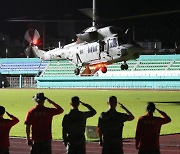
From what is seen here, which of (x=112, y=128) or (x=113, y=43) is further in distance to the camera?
(x=113, y=43)

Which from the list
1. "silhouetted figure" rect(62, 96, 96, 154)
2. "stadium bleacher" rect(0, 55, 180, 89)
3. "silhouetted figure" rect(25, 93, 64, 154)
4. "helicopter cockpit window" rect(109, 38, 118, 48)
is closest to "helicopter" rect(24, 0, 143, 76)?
"helicopter cockpit window" rect(109, 38, 118, 48)

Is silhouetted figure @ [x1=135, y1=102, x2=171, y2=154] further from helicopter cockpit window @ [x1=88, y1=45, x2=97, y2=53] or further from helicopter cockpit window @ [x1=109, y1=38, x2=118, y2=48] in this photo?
helicopter cockpit window @ [x1=88, y1=45, x2=97, y2=53]

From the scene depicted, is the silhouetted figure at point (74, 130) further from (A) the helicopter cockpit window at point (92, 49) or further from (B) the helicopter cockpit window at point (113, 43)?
(A) the helicopter cockpit window at point (92, 49)

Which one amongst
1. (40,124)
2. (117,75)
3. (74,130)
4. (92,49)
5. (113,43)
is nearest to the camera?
(74,130)

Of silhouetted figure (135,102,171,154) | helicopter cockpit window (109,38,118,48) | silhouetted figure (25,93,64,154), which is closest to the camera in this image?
silhouetted figure (135,102,171,154)

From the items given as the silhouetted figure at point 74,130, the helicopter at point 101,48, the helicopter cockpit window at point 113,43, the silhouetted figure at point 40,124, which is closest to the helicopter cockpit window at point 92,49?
the helicopter at point 101,48

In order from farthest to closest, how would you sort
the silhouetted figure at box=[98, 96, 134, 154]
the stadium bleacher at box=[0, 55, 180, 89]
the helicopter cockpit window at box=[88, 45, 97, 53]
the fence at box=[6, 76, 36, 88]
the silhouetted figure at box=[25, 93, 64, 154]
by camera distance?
the fence at box=[6, 76, 36, 88] → the stadium bleacher at box=[0, 55, 180, 89] → the helicopter cockpit window at box=[88, 45, 97, 53] → the silhouetted figure at box=[25, 93, 64, 154] → the silhouetted figure at box=[98, 96, 134, 154]

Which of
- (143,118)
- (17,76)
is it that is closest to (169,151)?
(143,118)

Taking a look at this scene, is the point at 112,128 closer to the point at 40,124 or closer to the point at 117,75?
the point at 40,124

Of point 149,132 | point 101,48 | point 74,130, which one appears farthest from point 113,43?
point 149,132

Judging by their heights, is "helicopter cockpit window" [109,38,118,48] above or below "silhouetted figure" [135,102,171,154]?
above

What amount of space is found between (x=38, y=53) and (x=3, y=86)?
24507 mm

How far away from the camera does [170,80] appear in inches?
2266

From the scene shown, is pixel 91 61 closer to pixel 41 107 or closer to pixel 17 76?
pixel 41 107
